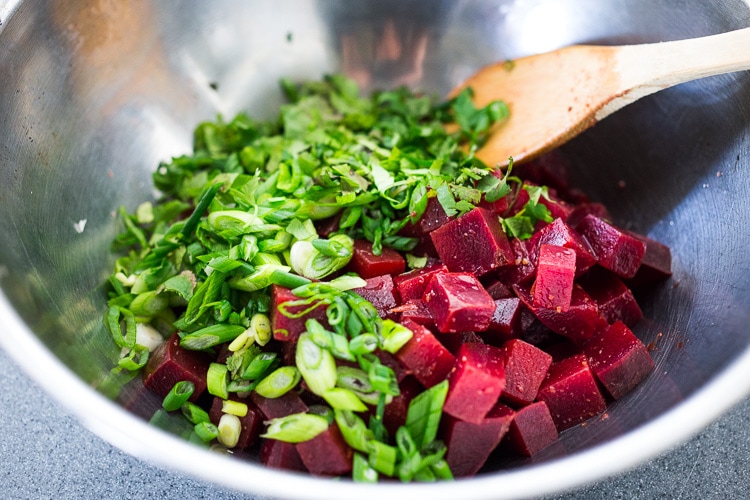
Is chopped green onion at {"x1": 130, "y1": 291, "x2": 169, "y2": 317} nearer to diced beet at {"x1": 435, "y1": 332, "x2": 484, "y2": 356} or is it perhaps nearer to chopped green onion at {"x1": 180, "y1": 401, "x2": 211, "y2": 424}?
chopped green onion at {"x1": 180, "y1": 401, "x2": 211, "y2": 424}

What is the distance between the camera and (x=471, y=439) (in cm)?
169

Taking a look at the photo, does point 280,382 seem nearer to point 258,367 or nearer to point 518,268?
point 258,367

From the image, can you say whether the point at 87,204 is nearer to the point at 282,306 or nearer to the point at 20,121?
the point at 20,121

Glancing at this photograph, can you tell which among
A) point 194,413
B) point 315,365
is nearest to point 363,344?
point 315,365

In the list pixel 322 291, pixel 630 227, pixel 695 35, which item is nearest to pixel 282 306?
pixel 322 291

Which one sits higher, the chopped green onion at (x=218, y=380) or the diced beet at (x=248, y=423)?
the chopped green onion at (x=218, y=380)

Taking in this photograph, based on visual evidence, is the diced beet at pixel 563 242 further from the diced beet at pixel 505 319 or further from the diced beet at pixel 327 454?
the diced beet at pixel 327 454

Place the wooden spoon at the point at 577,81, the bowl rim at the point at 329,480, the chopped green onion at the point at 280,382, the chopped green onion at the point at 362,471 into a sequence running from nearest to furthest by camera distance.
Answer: the bowl rim at the point at 329,480 → the chopped green onion at the point at 362,471 → the chopped green onion at the point at 280,382 → the wooden spoon at the point at 577,81

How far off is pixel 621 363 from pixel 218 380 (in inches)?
49.7

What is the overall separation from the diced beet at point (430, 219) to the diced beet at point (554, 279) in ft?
1.18

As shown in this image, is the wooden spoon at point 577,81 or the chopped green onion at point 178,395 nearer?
the chopped green onion at point 178,395

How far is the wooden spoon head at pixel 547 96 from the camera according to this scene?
241 centimetres

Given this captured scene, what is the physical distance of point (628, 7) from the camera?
2496 mm

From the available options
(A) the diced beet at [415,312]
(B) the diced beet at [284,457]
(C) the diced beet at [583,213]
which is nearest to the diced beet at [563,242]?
(C) the diced beet at [583,213]
